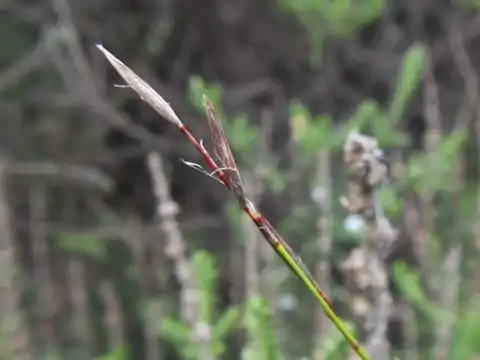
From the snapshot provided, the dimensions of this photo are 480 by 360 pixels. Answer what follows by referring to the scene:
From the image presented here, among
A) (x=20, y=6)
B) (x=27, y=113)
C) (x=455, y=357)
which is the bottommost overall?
(x=455, y=357)

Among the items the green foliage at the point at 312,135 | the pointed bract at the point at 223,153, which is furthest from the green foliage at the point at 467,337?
the pointed bract at the point at 223,153

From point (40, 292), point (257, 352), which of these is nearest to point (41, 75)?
point (40, 292)

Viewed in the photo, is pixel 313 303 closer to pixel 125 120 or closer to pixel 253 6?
pixel 125 120

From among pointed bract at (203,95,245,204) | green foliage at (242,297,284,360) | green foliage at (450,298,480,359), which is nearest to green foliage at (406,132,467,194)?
green foliage at (450,298,480,359)

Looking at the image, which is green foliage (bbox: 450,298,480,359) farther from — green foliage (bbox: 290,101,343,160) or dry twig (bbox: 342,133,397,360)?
green foliage (bbox: 290,101,343,160)

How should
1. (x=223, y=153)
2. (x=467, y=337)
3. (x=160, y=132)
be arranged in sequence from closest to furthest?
(x=223, y=153) < (x=467, y=337) < (x=160, y=132)

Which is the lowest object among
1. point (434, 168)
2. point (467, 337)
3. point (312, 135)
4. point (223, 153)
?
point (467, 337)

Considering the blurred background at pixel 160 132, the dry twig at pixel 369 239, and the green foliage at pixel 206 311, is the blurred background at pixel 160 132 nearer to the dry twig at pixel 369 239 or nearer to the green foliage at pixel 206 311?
the green foliage at pixel 206 311

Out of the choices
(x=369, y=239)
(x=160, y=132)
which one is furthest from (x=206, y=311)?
(x=160, y=132)

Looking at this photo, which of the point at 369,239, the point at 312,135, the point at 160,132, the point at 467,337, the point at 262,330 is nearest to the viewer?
the point at 262,330

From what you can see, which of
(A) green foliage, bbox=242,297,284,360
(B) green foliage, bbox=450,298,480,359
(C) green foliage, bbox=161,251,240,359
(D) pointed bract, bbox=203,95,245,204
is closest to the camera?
(D) pointed bract, bbox=203,95,245,204

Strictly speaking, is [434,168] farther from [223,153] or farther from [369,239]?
[223,153]
